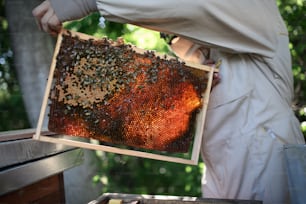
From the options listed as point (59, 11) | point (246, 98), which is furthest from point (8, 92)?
point (246, 98)

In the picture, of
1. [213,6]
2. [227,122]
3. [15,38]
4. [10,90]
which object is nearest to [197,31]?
[213,6]

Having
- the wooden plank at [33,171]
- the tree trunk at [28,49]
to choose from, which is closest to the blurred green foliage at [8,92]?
the tree trunk at [28,49]

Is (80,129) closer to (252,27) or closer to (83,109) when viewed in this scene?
(83,109)

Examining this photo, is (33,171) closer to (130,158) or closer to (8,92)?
(8,92)

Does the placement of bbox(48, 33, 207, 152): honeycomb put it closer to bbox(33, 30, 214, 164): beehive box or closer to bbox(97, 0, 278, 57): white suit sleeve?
bbox(33, 30, 214, 164): beehive box

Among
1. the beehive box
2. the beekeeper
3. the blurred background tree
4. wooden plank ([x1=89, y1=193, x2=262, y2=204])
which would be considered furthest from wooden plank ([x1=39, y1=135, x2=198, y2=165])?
the blurred background tree

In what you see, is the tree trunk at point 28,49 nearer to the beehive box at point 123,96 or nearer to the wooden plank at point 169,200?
the beehive box at point 123,96
